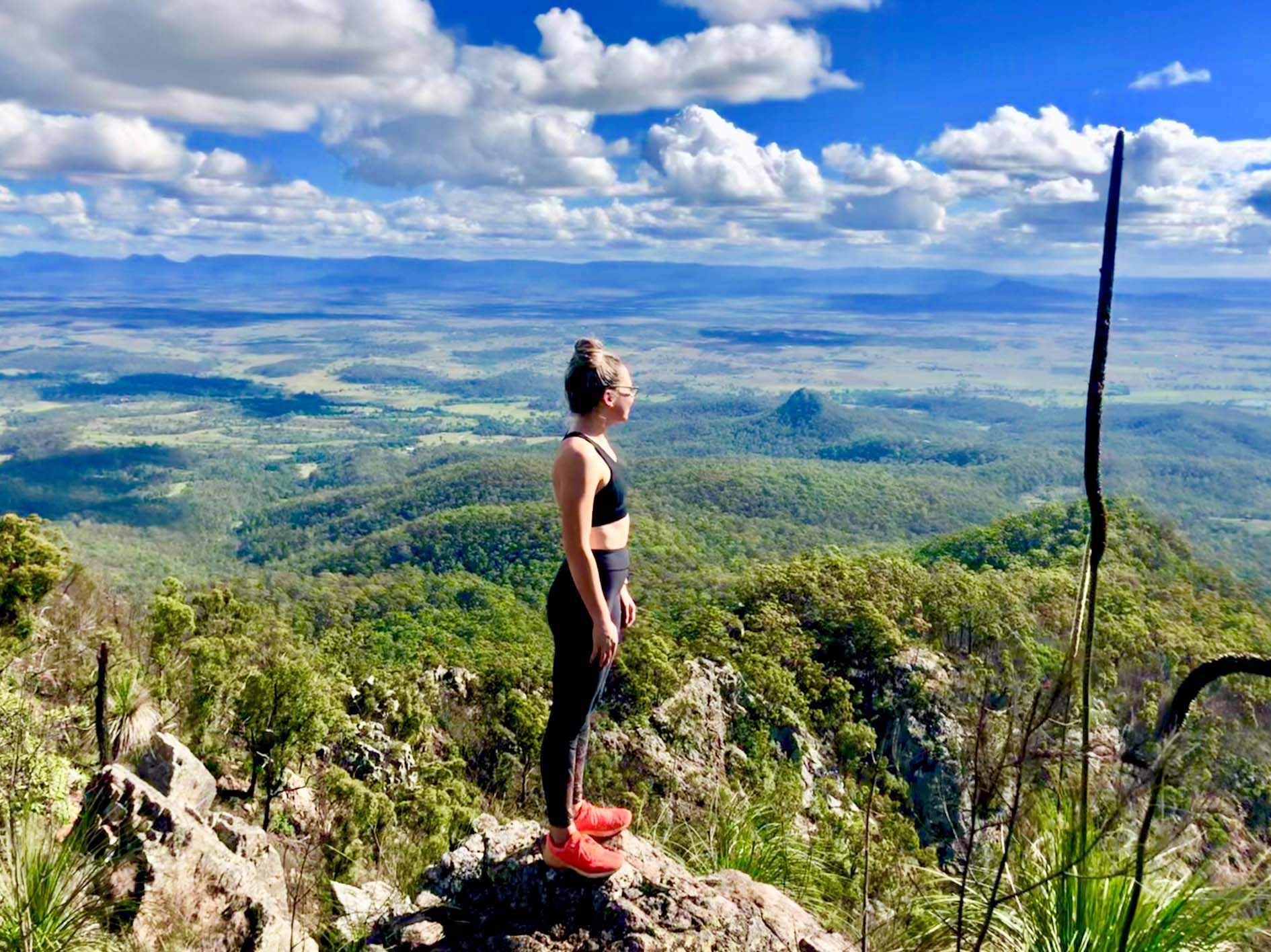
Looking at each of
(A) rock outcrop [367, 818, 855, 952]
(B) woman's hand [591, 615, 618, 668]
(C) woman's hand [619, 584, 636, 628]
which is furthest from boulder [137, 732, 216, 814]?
(B) woman's hand [591, 615, 618, 668]

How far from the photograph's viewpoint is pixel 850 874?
225 inches

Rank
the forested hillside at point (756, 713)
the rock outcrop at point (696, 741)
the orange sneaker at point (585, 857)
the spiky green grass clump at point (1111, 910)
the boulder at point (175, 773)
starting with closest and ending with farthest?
the spiky green grass clump at point (1111, 910), the forested hillside at point (756, 713), the orange sneaker at point (585, 857), the boulder at point (175, 773), the rock outcrop at point (696, 741)

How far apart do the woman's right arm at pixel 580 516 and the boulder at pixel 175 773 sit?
5.08m

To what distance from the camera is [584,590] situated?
379 cm

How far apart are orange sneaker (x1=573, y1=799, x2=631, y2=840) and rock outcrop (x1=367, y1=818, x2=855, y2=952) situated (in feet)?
0.56

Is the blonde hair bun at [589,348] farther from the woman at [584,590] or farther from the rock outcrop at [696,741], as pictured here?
the rock outcrop at [696,741]

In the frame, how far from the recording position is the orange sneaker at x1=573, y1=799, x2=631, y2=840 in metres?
4.42

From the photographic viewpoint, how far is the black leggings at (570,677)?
13.1ft

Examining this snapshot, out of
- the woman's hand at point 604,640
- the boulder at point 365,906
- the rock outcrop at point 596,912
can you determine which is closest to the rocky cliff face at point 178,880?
the boulder at point 365,906

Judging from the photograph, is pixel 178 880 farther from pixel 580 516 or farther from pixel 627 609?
pixel 580 516

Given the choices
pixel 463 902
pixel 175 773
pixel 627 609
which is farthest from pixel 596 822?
pixel 175 773

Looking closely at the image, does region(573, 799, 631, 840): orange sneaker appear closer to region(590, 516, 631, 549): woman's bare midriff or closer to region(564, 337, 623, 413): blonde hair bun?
region(590, 516, 631, 549): woman's bare midriff

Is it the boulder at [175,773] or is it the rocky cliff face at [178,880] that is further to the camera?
the boulder at [175,773]

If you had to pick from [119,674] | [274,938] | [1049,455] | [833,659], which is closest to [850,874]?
[274,938]
